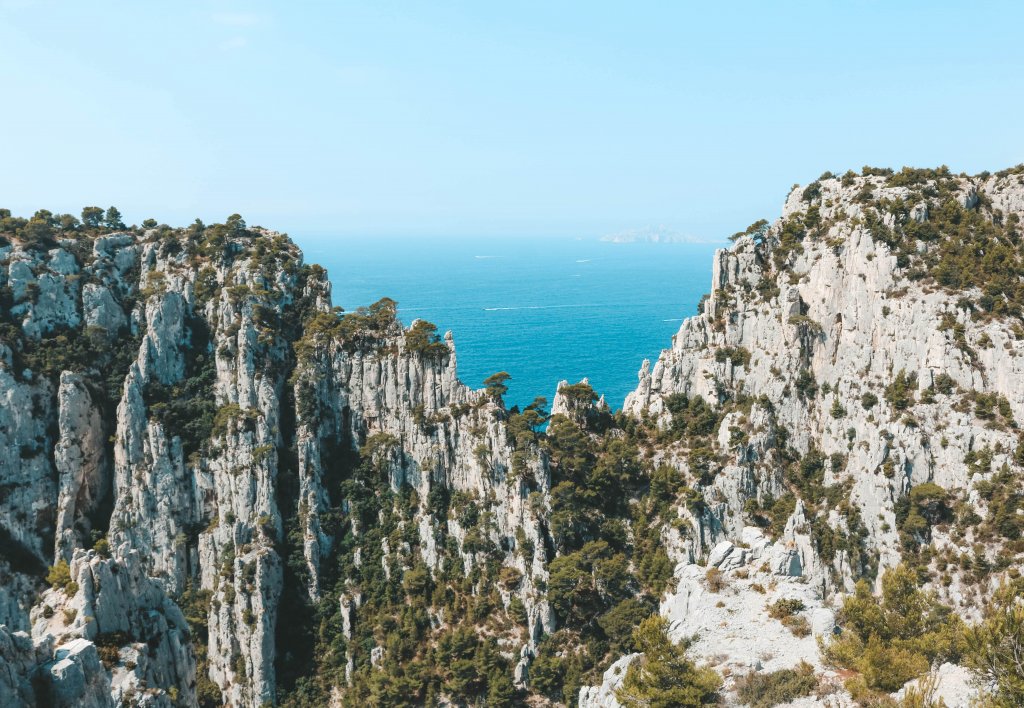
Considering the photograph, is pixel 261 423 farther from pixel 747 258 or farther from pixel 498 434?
pixel 747 258

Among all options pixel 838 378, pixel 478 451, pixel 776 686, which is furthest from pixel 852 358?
pixel 776 686

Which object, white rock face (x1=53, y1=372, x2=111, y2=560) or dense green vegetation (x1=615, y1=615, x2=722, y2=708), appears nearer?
dense green vegetation (x1=615, y1=615, x2=722, y2=708)

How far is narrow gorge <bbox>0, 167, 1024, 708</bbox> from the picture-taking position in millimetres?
64125

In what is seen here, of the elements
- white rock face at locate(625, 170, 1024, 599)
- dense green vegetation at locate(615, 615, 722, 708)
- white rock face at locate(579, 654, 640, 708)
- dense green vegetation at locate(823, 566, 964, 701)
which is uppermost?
white rock face at locate(625, 170, 1024, 599)

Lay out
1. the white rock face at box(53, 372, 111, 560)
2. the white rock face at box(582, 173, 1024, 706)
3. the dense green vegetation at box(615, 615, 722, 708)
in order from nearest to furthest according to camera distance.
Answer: the dense green vegetation at box(615, 615, 722, 708), the white rock face at box(582, 173, 1024, 706), the white rock face at box(53, 372, 111, 560)

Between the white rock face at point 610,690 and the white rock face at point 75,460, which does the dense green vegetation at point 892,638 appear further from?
the white rock face at point 75,460

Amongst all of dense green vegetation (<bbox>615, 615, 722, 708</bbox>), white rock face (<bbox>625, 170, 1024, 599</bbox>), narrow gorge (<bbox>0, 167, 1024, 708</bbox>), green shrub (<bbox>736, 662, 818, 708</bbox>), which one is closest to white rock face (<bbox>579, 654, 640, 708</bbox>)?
dense green vegetation (<bbox>615, 615, 722, 708</bbox>)

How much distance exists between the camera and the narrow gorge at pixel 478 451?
210 ft

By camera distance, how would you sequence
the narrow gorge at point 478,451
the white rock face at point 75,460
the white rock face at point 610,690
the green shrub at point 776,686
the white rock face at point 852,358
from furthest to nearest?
the white rock face at point 75,460, the narrow gorge at point 478,451, the white rock face at point 852,358, the white rock face at point 610,690, the green shrub at point 776,686

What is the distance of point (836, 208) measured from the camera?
78688 millimetres

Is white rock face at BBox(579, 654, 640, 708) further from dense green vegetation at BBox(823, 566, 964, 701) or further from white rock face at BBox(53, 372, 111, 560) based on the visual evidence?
white rock face at BBox(53, 372, 111, 560)

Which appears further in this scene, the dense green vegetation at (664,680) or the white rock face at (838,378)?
the white rock face at (838,378)

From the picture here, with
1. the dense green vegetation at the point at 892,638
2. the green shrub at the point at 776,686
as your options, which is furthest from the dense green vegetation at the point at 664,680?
the dense green vegetation at the point at 892,638

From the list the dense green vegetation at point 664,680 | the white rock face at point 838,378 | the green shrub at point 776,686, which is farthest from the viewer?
the white rock face at point 838,378
